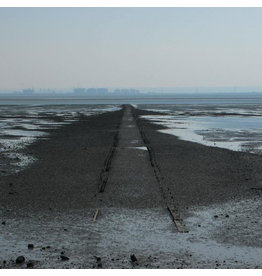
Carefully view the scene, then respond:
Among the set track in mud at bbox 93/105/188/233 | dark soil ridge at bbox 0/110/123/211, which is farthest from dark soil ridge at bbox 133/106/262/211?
dark soil ridge at bbox 0/110/123/211

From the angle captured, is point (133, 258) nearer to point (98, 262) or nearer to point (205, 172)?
point (98, 262)

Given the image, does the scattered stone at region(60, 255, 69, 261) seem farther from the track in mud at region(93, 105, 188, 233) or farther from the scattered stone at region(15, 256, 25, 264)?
the track in mud at region(93, 105, 188, 233)

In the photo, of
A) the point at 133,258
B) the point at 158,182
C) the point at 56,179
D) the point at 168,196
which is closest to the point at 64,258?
the point at 133,258

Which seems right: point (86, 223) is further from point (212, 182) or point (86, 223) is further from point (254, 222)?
point (212, 182)

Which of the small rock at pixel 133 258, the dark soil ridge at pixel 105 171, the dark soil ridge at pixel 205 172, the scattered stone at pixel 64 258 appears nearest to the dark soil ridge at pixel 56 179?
the dark soil ridge at pixel 105 171

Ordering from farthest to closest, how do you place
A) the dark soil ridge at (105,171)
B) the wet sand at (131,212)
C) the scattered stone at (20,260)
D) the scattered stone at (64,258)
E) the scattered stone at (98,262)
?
the dark soil ridge at (105,171) → the wet sand at (131,212) → the scattered stone at (64,258) → the scattered stone at (20,260) → the scattered stone at (98,262)

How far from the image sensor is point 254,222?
1160 cm

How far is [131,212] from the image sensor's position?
1262 centimetres

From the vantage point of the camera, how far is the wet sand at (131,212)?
9.11 m

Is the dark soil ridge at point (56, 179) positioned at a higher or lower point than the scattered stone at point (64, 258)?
lower

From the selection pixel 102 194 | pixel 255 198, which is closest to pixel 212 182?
pixel 255 198

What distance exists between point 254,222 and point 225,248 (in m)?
2.30

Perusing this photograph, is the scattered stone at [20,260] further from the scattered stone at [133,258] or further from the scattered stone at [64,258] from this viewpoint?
the scattered stone at [133,258]

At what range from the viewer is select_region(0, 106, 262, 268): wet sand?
9.11 metres
